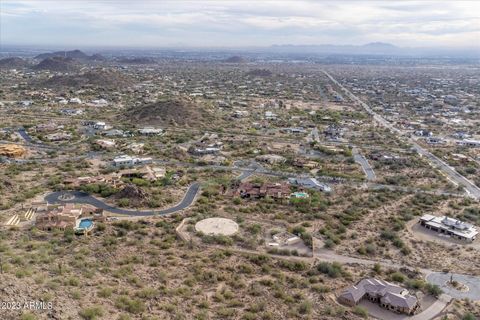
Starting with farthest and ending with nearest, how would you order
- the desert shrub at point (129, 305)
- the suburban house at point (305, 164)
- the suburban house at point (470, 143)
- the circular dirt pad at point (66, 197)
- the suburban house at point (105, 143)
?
the suburban house at point (470, 143)
the suburban house at point (105, 143)
the suburban house at point (305, 164)
the circular dirt pad at point (66, 197)
the desert shrub at point (129, 305)

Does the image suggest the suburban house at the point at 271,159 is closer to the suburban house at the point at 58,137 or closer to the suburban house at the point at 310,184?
the suburban house at the point at 310,184

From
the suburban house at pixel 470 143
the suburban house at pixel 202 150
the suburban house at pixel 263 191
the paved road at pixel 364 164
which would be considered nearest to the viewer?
the suburban house at pixel 263 191

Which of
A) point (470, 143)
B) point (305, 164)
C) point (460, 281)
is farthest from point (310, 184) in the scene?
point (470, 143)

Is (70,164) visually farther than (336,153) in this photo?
No

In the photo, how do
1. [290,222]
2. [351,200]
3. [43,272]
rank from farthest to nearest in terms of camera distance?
1. [351,200]
2. [290,222]
3. [43,272]

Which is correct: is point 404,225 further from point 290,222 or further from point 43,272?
point 43,272

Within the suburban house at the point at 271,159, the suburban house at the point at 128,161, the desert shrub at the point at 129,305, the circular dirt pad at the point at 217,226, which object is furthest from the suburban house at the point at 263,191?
the desert shrub at the point at 129,305

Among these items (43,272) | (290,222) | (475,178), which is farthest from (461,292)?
(475,178)
